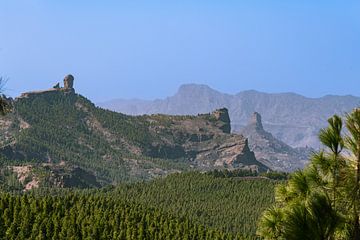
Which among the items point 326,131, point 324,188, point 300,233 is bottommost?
point 300,233

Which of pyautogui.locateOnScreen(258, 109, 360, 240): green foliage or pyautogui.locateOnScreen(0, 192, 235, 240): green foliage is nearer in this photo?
pyautogui.locateOnScreen(258, 109, 360, 240): green foliage

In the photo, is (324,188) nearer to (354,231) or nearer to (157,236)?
(354,231)

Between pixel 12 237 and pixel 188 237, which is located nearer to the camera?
pixel 12 237

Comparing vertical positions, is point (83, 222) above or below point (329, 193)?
below

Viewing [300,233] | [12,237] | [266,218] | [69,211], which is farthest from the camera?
[69,211]

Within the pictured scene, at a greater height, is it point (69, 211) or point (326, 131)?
point (326, 131)

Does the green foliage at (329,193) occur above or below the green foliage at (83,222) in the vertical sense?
above

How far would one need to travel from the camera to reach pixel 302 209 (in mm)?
16406

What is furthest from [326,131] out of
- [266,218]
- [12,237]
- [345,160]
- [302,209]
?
[12,237]

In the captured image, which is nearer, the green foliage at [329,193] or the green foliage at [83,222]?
the green foliage at [329,193]

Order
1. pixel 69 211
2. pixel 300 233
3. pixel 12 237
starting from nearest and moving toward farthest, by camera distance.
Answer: pixel 300 233 → pixel 12 237 → pixel 69 211

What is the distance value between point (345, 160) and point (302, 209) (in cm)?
233

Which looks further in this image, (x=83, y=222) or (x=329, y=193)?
(x=83, y=222)

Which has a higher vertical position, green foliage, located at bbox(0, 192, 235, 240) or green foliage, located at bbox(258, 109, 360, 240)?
green foliage, located at bbox(258, 109, 360, 240)
